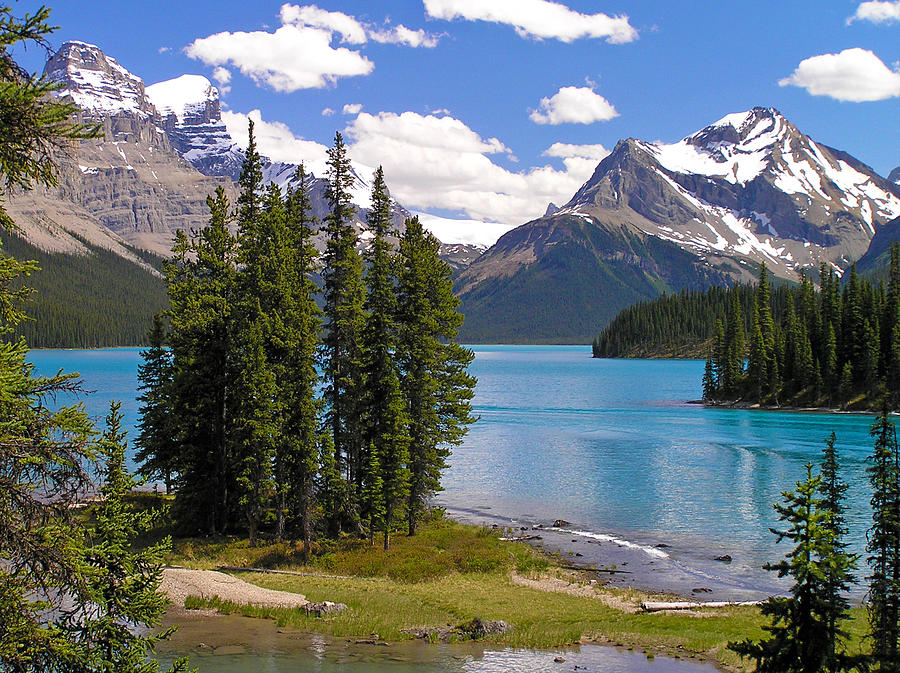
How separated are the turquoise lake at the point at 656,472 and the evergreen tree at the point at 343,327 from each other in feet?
54.0

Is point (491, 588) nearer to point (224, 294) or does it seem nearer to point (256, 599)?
point (256, 599)

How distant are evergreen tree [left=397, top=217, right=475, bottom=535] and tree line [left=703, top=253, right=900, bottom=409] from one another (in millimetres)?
95192

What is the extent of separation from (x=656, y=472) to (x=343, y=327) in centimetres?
4447

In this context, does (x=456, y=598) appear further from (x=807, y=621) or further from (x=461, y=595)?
(x=807, y=621)

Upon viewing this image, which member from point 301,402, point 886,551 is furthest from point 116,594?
point 301,402

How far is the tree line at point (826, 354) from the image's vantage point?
12362cm

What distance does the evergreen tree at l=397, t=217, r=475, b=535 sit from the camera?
4566 centimetres

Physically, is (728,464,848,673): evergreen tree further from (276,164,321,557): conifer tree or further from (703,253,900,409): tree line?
(703,253,900,409): tree line

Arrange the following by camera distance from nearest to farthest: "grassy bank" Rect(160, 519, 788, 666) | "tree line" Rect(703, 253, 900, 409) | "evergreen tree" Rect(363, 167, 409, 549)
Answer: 1. "grassy bank" Rect(160, 519, 788, 666)
2. "evergreen tree" Rect(363, 167, 409, 549)
3. "tree line" Rect(703, 253, 900, 409)

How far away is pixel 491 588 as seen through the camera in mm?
37531

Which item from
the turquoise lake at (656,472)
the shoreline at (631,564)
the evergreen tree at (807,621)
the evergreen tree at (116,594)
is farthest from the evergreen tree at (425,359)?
the evergreen tree at (807,621)

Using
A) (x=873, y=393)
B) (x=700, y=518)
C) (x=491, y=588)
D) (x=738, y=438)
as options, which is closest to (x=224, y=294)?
(x=491, y=588)

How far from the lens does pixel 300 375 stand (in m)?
40.6

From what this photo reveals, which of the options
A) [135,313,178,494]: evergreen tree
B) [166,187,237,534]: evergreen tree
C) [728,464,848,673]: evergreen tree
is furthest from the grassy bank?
[728,464,848,673]: evergreen tree
